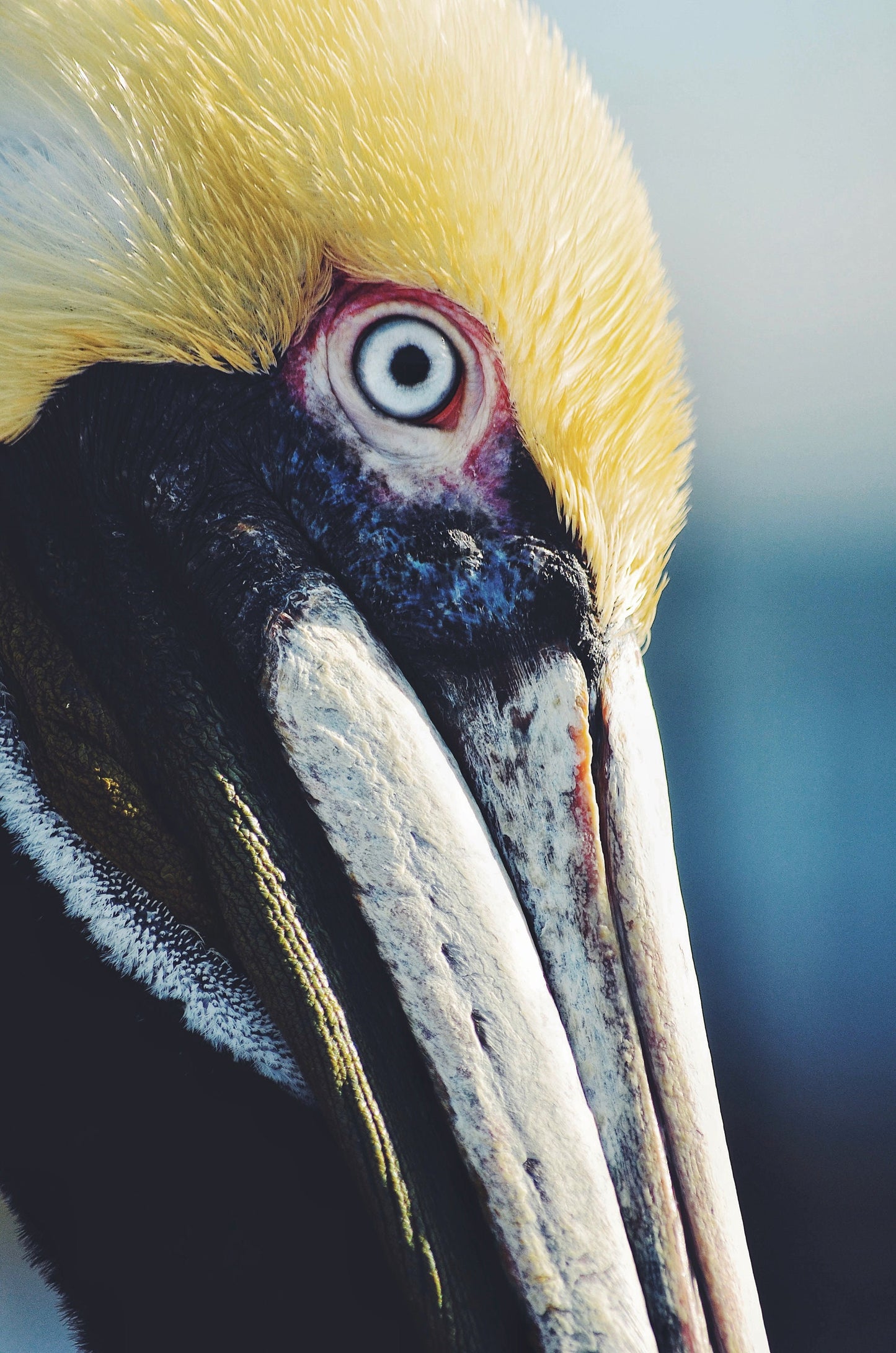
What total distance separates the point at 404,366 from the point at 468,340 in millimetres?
41

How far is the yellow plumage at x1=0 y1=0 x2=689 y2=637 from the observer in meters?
0.54

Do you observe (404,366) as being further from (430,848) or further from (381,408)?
(430,848)

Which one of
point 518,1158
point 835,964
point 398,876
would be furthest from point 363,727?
point 835,964

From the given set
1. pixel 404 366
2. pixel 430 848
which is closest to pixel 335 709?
pixel 430 848

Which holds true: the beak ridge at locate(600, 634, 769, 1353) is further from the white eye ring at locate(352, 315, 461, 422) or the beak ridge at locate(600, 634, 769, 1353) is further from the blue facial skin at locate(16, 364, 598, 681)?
the white eye ring at locate(352, 315, 461, 422)

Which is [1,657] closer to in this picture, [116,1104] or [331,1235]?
[116,1104]

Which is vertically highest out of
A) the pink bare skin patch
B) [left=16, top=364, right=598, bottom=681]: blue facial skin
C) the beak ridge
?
the pink bare skin patch

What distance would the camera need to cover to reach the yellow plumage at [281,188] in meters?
0.54

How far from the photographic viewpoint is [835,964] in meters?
1.80

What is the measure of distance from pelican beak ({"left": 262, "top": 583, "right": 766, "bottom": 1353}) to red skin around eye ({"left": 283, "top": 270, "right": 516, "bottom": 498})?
11cm

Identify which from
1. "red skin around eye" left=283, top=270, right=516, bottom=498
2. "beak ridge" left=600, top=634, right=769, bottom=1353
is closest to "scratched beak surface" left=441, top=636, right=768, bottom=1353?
"beak ridge" left=600, top=634, right=769, bottom=1353

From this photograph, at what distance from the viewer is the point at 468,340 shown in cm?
59

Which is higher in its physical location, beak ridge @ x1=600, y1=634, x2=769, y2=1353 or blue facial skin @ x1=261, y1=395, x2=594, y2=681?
blue facial skin @ x1=261, y1=395, x2=594, y2=681

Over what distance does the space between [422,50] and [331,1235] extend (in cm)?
70
